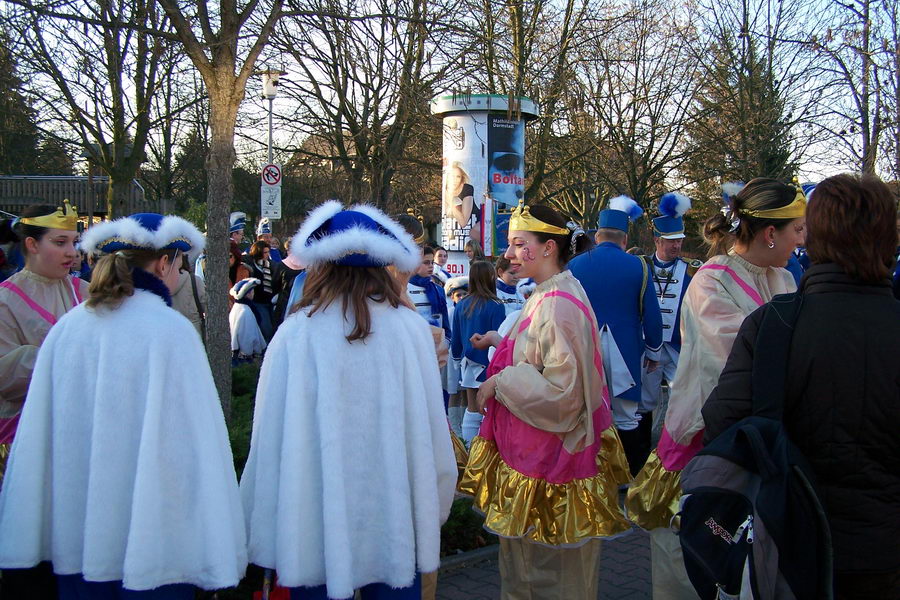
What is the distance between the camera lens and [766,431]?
2.33 m

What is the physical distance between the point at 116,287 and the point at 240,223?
866 cm

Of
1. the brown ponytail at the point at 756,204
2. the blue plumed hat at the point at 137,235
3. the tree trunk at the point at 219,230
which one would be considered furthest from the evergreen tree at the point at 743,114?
the blue plumed hat at the point at 137,235

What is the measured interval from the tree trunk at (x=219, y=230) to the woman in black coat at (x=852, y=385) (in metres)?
4.50

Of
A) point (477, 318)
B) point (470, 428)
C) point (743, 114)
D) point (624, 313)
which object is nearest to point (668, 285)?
point (624, 313)

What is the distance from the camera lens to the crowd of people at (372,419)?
240 centimetres

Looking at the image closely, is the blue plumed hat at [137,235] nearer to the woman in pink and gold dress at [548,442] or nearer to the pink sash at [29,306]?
the pink sash at [29,306]

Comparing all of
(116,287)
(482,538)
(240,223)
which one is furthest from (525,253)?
(240,223)

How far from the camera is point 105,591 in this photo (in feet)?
9.11

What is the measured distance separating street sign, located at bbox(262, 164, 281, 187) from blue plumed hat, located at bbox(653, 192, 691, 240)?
23.4 ft

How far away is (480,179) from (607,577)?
960cm

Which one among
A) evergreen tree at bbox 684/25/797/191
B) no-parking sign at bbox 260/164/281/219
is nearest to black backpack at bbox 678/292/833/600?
no-parking sign at bbox 260/164/281/219

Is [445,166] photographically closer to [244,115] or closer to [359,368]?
[244,115]

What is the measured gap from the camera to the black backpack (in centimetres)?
226

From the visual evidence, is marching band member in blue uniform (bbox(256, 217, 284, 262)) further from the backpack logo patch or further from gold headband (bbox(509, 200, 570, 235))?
the backpack logo patch
